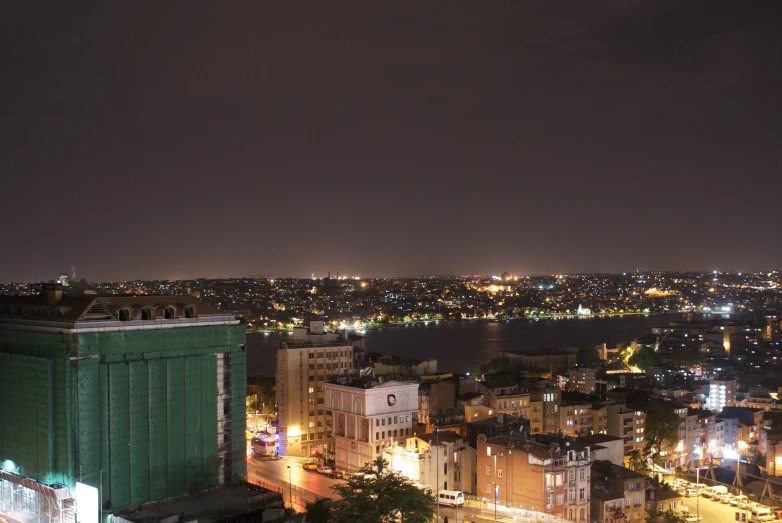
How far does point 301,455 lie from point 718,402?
16145 millimetres

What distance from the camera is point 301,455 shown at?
59.4ft

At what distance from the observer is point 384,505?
10.4 metres

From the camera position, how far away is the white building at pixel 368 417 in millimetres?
15625

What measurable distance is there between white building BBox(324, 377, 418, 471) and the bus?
2241 mm

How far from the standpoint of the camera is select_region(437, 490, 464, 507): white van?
12.6 m

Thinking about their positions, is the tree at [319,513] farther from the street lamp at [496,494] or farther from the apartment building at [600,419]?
the apartment building at [600,419]

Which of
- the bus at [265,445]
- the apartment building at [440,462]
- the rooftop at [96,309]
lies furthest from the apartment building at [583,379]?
the rooftop at [96,309]

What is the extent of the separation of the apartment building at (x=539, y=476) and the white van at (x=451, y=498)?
1.96ft

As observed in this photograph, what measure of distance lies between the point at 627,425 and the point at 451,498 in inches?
326

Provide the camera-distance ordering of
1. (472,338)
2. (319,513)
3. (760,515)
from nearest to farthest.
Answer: (319,513) → (760,515) → (472,338)

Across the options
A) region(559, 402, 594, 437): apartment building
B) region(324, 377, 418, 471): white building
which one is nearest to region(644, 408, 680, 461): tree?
region(559, 402, 594, 437): apartment building

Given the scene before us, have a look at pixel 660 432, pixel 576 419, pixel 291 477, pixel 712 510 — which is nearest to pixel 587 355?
pixel 576 419

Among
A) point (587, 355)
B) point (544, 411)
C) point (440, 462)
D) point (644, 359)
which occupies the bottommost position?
point (587, 355)

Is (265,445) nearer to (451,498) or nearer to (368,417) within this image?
(368,417)
